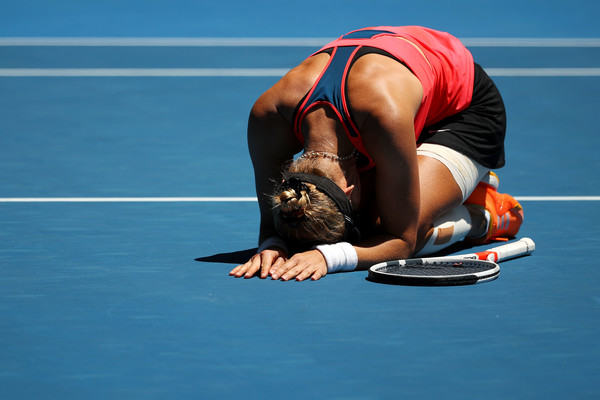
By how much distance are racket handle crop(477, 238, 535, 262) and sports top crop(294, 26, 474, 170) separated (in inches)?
21.8

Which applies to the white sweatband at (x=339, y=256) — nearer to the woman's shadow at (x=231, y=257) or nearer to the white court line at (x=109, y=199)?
the woman's shadow at (x=231, y=257)

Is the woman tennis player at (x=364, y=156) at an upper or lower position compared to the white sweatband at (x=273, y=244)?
upper

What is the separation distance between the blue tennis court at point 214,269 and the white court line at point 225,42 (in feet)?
2.87

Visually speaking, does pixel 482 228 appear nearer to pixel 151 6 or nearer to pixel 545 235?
pixel 545 235

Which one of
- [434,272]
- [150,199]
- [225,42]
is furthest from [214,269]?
[225,42]

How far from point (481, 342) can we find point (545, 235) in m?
1.68

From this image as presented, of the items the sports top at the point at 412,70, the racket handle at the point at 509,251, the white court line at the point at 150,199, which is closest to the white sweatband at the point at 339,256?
the sports top at the point at 412,70

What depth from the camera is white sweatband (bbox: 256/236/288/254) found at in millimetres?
3977

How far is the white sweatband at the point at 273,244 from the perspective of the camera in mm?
3977

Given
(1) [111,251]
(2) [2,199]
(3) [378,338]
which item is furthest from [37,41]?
(3) [378,338]

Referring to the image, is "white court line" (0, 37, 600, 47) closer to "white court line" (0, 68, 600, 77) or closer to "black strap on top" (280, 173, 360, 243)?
"white court line" (0, 68, 600, 77)

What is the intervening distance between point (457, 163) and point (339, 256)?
0.72 metres

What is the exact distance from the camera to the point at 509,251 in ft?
13.5

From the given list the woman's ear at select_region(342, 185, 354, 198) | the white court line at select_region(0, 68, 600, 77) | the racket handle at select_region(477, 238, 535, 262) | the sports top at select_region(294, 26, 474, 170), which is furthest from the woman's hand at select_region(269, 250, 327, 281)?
the white court line at select_region(0, 68, 600, 77)
